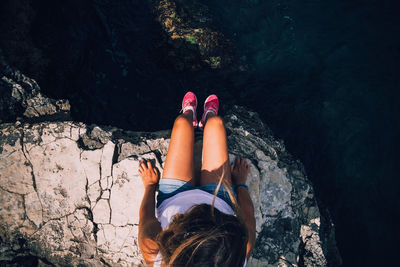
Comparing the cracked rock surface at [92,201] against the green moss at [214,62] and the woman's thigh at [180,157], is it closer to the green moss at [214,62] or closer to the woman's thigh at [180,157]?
the woman's thigh at [180,157]

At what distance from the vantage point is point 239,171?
7.02ft

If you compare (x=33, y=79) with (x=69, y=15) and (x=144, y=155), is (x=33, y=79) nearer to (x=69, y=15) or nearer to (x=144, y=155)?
(x=69, y=15)

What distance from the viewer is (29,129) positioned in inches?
82.5

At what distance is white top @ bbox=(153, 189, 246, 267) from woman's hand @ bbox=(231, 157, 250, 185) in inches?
16.8

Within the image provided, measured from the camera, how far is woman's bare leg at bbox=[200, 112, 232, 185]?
1.85m

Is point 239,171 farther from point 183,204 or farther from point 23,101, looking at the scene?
point 23,101

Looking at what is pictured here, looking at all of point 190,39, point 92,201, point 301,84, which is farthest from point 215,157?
point 301,84

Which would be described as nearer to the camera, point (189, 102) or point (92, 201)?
point (92, 201)

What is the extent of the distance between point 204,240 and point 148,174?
39.0 inches

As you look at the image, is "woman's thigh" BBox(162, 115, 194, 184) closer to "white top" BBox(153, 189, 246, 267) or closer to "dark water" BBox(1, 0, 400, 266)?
"white top" BBox(153, 189, 246, 267)

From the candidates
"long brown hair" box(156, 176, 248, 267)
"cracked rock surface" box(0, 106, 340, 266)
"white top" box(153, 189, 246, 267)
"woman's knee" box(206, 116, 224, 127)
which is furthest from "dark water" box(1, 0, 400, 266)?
"long brown hair" box(156, 176, 248, 267)

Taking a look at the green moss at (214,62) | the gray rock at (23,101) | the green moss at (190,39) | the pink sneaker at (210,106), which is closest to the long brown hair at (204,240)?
the pink sneaker at (210,106)

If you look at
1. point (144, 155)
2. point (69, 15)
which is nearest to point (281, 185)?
point (144, 155)

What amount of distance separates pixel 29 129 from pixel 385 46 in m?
4.99
